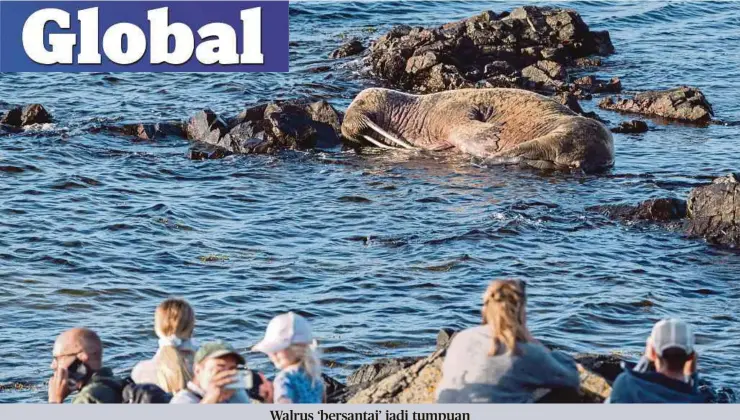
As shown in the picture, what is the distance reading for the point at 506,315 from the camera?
346 inches

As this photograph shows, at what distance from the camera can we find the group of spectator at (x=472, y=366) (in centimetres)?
880

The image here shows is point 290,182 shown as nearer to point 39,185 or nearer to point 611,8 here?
point 39,185

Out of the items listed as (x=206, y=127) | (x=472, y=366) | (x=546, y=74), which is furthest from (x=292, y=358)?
(x=546, y=74)

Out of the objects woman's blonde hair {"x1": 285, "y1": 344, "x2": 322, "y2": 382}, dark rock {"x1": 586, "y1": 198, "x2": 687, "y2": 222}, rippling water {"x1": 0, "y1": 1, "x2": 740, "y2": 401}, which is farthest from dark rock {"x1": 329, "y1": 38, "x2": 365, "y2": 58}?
woman's blonde hair {"x1": 285, "y1": 344, "x2": 322, "y2": 382}

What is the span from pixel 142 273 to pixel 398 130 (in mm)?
8647

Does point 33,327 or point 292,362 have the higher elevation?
point 292,362

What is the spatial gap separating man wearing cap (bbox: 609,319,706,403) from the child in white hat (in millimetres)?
1915

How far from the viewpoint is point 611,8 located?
41281mm

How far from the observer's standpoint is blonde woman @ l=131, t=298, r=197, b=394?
919 cm

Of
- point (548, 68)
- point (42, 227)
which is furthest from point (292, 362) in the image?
point (548, 68)

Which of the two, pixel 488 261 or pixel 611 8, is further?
pixel 611 8

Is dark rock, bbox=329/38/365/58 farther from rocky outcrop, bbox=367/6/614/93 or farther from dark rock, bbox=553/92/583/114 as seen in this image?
dark rock, bbox=553/92/583/114

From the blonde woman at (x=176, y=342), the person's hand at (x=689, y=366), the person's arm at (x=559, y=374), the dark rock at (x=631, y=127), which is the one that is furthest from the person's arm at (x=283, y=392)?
the dark rock at (x=631, y=127)

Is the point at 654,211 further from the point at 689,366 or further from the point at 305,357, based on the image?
the point at 305,357
